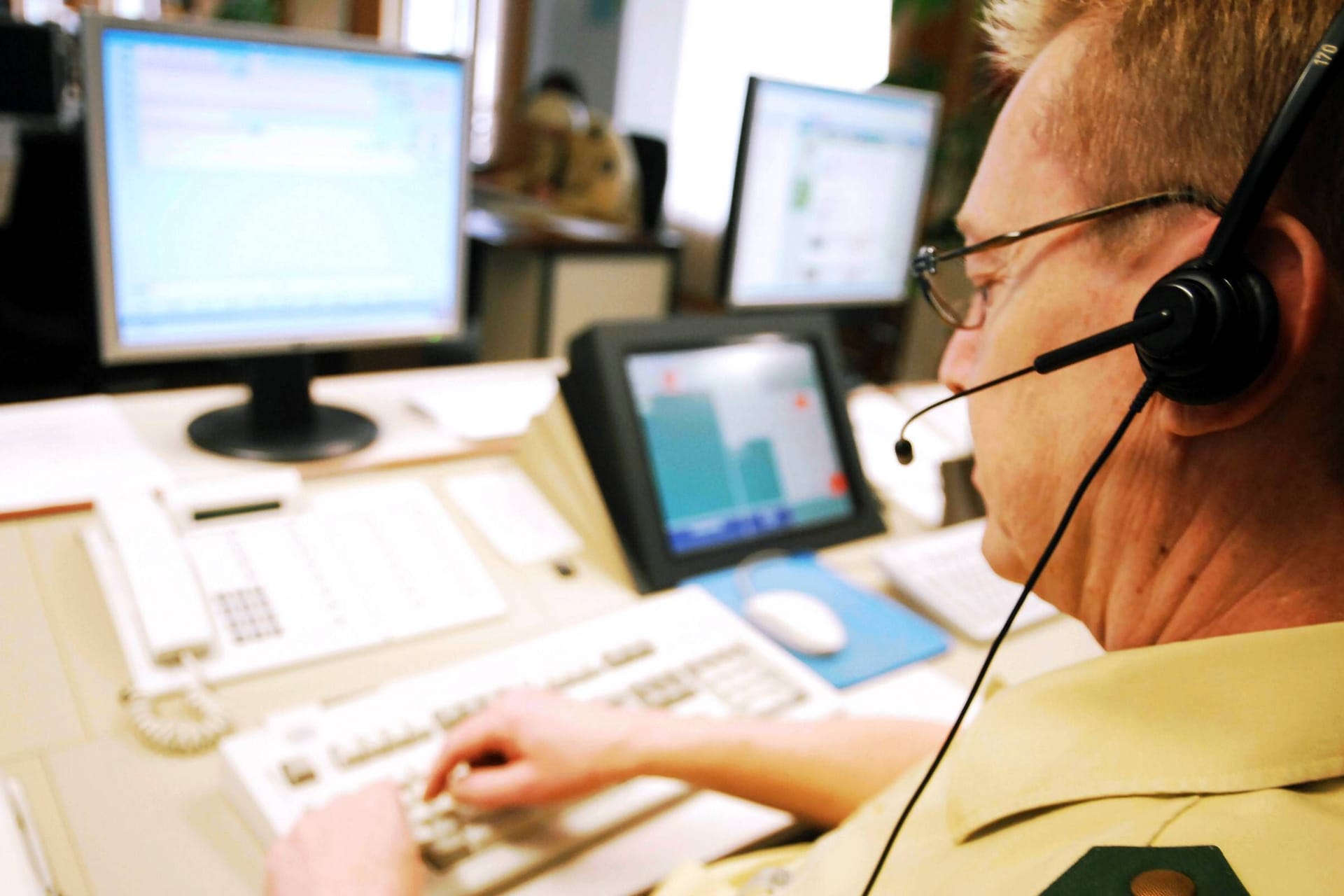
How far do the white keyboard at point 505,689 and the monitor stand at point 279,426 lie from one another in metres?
0.46

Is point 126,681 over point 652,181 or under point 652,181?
under

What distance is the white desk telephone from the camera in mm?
843

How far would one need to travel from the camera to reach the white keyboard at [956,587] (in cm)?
109

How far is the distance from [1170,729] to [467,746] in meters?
0.47

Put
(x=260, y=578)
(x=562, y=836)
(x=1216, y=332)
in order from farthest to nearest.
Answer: (x=260, y=578) → (x=562, y=836) → (x=1216, y=332)

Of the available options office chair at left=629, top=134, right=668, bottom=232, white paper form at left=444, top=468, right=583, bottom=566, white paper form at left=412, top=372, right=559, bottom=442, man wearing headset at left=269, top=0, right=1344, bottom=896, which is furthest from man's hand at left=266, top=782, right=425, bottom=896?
office chair at left=629, top=134, right=668, bottom=232

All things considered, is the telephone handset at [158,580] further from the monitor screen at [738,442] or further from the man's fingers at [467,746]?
the monitor screen at [738,442]

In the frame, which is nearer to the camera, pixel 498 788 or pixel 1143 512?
pixel 1143 512

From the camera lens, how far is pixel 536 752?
730 millimetres

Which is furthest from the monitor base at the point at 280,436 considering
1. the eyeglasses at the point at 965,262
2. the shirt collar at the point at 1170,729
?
the shirt collar at the point at 1170,729

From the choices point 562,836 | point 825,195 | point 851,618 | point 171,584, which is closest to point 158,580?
point 171,584

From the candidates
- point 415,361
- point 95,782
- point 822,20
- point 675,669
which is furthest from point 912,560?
point 822,20

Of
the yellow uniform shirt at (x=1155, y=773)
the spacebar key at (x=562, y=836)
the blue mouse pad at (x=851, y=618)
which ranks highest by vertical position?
the yellow uniform shirt at (x=1155, y=773)

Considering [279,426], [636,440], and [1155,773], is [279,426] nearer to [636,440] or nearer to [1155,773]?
[636,440]
